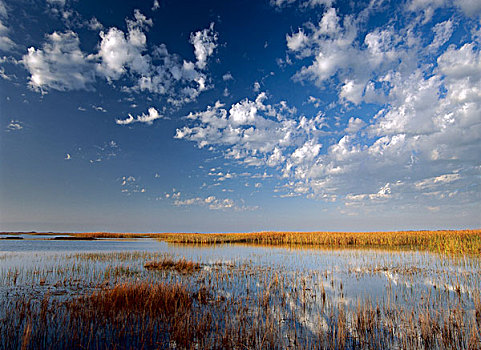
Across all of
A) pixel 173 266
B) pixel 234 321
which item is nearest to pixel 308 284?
pixel 234 321

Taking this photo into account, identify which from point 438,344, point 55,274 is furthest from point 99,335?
point 55,274

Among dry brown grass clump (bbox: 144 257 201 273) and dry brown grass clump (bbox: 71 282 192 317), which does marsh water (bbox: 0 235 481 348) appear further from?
dry brown grass clump (bbox: 71 282 192 317)

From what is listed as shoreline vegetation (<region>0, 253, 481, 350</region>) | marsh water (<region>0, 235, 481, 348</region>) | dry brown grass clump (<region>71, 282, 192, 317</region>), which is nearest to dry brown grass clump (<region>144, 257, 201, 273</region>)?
marsh water (<region>0, 235, 481, 348</region>)

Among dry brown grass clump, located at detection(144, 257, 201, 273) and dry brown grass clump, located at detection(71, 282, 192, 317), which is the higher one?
dry brown grass clump, located at detection(71, 282, 192, 317)

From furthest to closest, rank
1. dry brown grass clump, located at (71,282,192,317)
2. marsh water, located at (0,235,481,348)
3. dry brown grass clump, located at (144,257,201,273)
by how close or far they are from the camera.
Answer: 1. dry brown grass clump, located at (144,257,201,273)
2. marsh water, located at (0,235,481,348)
3. dry brown grass clump, located at (71,282,192,317)

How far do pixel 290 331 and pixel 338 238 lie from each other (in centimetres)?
4026

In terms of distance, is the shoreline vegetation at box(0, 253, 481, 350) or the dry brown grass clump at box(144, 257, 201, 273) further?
the dry brown grass clump at box(144, 257, 201, 273)

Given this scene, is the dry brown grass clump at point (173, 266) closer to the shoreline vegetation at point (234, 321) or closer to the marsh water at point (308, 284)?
the marsh water at point (308, 284)

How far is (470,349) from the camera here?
20.9 feet

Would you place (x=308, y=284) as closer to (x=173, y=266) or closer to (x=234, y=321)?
(x=234, y=321)

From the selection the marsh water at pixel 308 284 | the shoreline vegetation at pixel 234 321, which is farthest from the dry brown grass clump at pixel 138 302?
the marsh water at pixel 308 284

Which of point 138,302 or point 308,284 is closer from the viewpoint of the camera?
point 138,302

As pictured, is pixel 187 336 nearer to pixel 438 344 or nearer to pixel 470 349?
pixel 438 344

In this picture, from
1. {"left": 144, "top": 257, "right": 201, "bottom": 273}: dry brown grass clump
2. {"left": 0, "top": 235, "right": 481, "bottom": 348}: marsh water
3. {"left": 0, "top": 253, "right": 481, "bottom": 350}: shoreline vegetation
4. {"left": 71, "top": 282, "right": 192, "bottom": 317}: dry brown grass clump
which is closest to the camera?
{"left": 0, "top": 253, "right": 481, "bottom": 350}: shoreline vegetation
